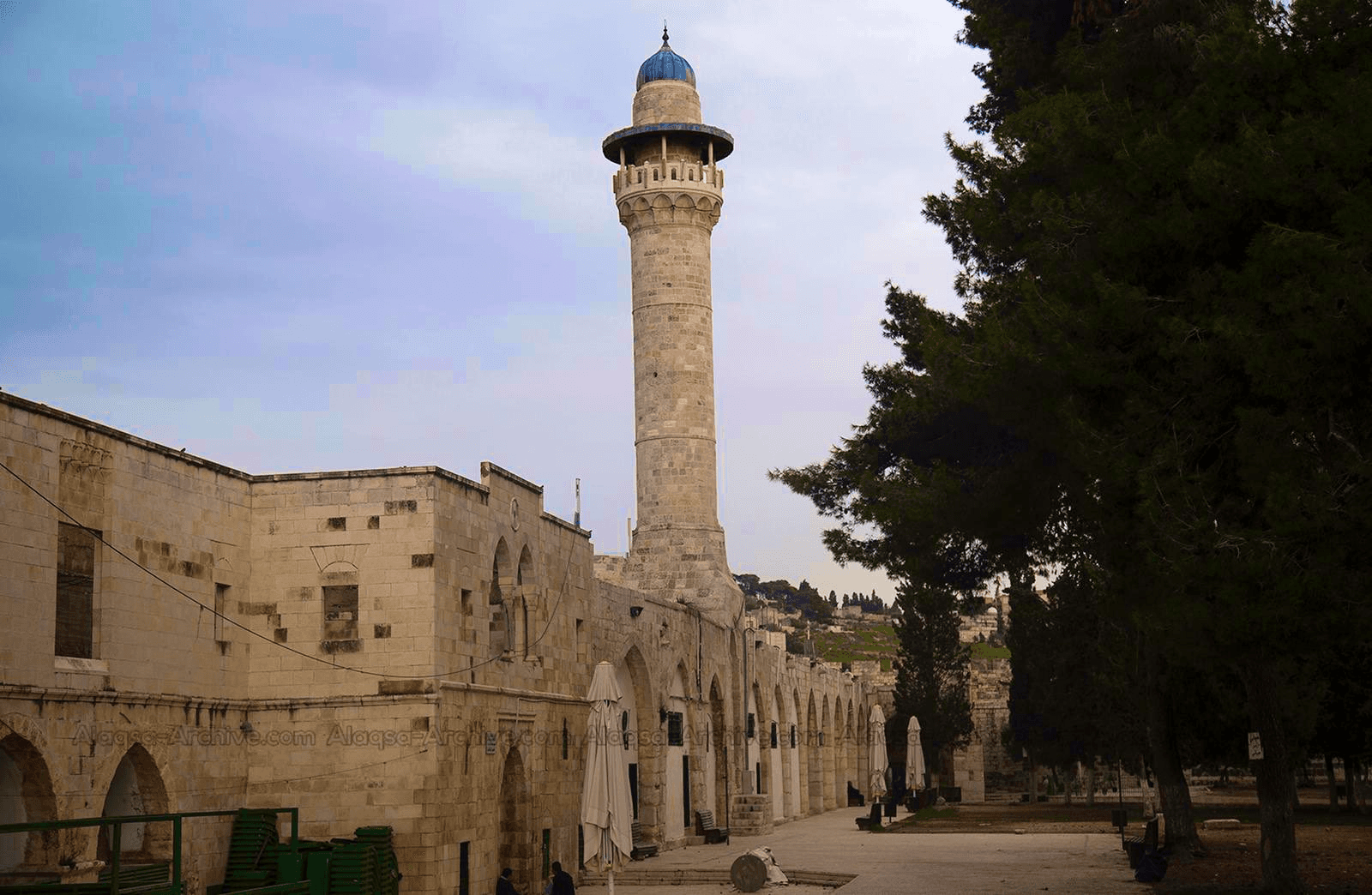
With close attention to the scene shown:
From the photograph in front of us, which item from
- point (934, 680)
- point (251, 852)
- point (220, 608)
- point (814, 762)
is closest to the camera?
point (251, 852)

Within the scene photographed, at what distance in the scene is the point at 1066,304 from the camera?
13367 mm

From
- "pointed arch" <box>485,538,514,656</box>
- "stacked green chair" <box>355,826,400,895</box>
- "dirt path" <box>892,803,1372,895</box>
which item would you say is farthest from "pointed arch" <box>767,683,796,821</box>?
"stacked green chair" <box>355,826,400,895</box>

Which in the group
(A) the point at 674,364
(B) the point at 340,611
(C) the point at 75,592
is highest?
(A) the point at 674,364

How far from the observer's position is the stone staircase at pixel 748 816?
Answer: 31125mm

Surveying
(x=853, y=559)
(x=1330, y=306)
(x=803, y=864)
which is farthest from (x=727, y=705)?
(x=1330, y=306)

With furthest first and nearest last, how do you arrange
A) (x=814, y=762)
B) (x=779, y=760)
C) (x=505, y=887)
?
(x=814, y=762)
(x=779, y=760)
(x=505, y=887)

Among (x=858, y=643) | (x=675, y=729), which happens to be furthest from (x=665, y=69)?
(x=858, y=643)

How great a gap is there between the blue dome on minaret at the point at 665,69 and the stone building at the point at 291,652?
14.3m

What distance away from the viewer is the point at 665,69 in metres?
33.5

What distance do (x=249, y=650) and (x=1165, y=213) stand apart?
12.2 meters

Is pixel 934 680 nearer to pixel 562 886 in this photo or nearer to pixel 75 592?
pixel 562 886

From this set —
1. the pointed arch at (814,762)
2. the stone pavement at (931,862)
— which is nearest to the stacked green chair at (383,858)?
the stone pavement at (931,862)

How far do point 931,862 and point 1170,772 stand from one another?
4.15 metres

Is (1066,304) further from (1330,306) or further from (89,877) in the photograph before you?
(89,877)
